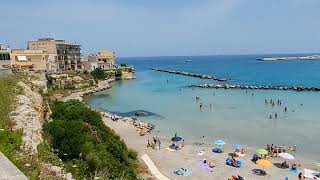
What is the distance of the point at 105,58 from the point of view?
4801 inches

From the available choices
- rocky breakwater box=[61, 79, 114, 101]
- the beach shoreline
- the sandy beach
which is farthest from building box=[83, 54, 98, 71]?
the sandy beach

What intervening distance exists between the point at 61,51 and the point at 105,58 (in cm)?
3230

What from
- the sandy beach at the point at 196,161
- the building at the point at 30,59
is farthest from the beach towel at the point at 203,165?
the building at the point at 30,59

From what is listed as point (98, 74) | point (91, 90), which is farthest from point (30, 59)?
point (98, 74)

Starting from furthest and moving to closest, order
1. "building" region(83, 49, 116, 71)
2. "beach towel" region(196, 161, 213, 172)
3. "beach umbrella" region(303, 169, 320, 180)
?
"building" region(83, 49, 116, 71) < "beach towel" region(196, 161, 213, 172) < "beach umbrella" region(303, 169, 320, 180)

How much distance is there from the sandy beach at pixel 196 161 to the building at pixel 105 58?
8445 centimetres

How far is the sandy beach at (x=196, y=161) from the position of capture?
85.9 ft

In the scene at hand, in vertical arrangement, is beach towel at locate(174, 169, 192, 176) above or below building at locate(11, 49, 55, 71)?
below

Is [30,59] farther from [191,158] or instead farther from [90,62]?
[191,158]

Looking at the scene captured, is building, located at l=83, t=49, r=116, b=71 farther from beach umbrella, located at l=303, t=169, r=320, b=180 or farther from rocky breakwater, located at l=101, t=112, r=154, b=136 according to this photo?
beach umbrella, located at l=303, t=169, r=320, b=180

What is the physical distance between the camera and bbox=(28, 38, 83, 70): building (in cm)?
8581

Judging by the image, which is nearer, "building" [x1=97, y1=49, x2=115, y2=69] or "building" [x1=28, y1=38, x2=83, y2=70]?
"building" [x1=28, y1=38, x2=83, y2=70]

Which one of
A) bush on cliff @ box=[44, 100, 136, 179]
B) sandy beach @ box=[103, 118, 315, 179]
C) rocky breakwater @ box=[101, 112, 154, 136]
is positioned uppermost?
bush on cliff @ box=[44, 100, 136, 179]

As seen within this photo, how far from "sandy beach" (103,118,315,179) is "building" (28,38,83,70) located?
55.9m
